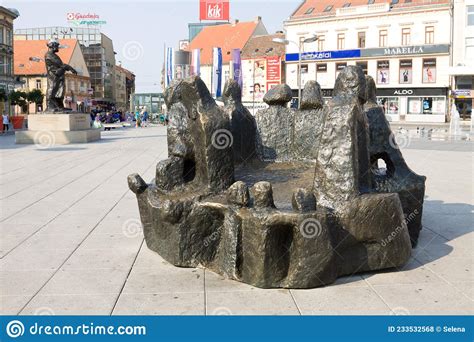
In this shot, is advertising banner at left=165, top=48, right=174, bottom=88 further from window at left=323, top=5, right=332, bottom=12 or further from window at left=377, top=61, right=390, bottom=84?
window at left=377, top=61, right=390, bottom=84

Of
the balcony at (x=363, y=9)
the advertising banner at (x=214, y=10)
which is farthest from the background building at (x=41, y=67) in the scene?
the balcony at (x=363, y=9)

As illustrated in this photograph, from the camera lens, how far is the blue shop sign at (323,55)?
4566 centimetres

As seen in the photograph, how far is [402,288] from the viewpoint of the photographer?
4273mm

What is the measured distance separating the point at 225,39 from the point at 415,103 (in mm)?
22775

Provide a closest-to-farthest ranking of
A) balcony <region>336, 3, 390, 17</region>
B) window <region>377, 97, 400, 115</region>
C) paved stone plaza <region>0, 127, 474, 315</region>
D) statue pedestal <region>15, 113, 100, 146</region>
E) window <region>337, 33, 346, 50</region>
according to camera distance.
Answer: paved stone plaza <region>0, 127, 474, 315</region>
statue pedestal <region>15, 113, 100, 146</region>
balcony <region>336, 3, 390, 17</region>
window <region>377, 97, 400, 115</region>
window <region>337, 33, 346, 50</region>

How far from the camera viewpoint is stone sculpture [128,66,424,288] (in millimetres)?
4219

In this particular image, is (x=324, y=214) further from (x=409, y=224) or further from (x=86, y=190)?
(x=86, y=190)

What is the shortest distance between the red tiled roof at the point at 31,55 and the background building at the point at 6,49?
11.1 metres

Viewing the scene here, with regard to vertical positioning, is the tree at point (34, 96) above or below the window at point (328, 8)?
below

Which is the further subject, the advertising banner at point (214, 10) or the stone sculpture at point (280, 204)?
the advertising banner at point (214, 10)

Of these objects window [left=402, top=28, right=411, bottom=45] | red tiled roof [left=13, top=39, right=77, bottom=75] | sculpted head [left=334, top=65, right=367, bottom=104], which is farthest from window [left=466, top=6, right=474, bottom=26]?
red tiled roof [left=13, top=39, right=77, bottom=75]

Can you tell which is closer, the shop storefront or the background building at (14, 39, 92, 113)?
the shop storefront

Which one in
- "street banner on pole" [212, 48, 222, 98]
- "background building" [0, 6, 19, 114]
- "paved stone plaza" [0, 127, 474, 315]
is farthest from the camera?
"background building" [0, 6, 19, 114]

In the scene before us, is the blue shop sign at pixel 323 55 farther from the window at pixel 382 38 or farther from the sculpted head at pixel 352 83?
the sculpted head at pixel 352 83
